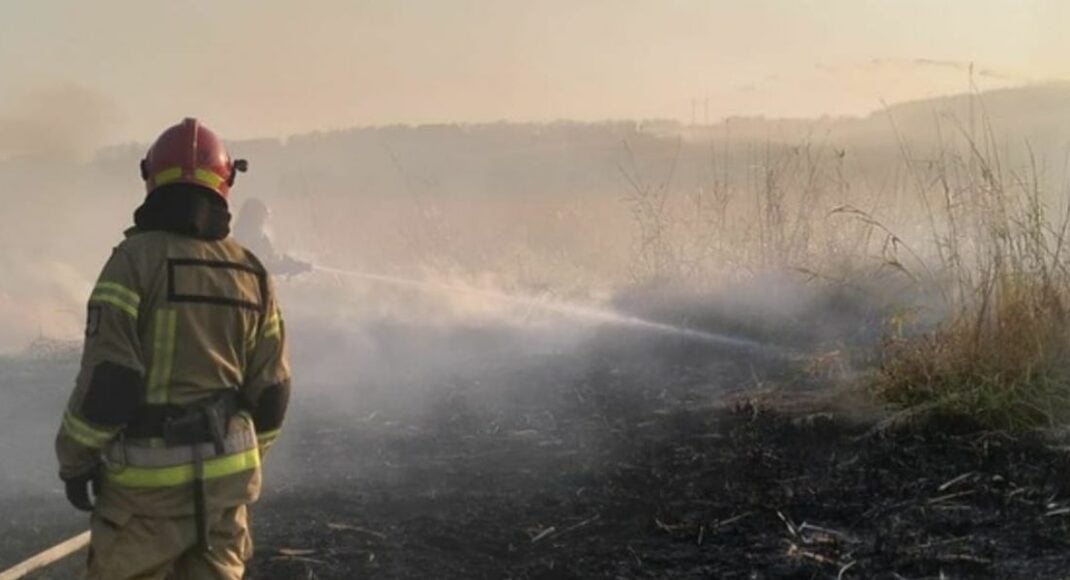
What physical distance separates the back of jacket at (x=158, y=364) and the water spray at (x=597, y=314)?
16.1 ft

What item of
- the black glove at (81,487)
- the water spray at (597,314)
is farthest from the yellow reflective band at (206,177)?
the water spray at (597,314)

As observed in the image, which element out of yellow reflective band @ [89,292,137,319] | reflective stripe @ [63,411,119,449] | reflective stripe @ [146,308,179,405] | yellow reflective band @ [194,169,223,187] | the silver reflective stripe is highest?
yellow reflective band @ [194,169,223,187]

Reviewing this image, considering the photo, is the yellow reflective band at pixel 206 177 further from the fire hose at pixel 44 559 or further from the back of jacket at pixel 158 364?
the fire hose at pixel 44 559

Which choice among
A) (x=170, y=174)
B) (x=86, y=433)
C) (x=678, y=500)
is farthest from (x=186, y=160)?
(x=678, y=500)

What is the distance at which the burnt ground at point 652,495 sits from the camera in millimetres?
4059

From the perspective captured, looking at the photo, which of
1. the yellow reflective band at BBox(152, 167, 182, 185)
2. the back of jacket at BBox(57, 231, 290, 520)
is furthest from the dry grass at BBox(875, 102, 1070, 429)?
the yellow reflective band at BBox(152, 167, 182, 185)

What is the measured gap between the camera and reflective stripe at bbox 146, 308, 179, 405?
3.05 metres

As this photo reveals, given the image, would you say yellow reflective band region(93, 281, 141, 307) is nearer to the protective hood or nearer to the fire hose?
the protective hood

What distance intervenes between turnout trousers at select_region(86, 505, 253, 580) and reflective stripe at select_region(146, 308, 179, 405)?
0.35 m

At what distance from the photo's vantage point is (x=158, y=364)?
3074 mm

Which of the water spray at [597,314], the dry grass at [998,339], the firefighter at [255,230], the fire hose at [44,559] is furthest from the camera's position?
the firefighter at [255,230]

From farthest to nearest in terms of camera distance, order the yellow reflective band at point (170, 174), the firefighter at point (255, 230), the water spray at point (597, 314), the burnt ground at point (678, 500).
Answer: the firefighter at point (255, 230), the water spray at point (597, 314), the burnt ground at point (678, 500), the yellow reflective band at point (170, 174)

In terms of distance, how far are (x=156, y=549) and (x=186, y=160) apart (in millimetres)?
1105

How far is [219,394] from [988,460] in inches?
126
